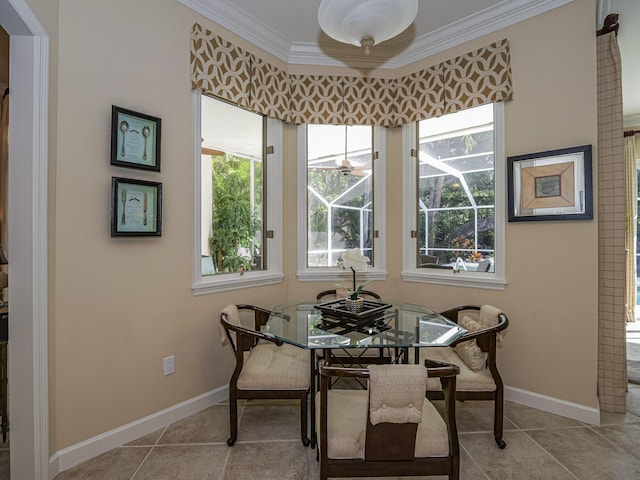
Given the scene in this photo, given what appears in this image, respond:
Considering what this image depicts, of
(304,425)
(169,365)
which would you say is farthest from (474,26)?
(169,365)

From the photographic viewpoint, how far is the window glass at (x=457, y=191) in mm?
2914

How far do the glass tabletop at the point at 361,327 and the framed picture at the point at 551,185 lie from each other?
1.14m

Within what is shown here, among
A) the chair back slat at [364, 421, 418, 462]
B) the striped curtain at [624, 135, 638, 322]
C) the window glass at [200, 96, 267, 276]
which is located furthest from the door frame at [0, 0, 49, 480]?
the striped curtain at [624, 135, 638, 322]

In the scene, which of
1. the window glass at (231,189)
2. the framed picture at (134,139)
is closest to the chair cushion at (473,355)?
the window glass at (231,189)

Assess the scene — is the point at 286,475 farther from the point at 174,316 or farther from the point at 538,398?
the point at 538,398

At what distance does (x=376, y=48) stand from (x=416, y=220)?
1.65m

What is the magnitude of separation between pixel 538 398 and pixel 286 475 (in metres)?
1.96

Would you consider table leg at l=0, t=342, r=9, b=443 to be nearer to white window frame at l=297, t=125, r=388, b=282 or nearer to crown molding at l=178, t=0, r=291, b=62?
white window frame at l=297, t=125, r=388, b=282

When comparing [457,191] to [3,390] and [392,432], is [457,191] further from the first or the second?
[3,390]

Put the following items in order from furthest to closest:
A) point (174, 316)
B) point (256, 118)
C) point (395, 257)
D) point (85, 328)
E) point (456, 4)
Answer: point (395, 257), point (256, 118), point (456, 4), point (174, 316), point (85, 328)

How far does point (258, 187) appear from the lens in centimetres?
314

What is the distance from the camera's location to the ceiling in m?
2.59

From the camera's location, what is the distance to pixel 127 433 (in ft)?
6.98

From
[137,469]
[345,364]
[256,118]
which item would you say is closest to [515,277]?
[345,364]
